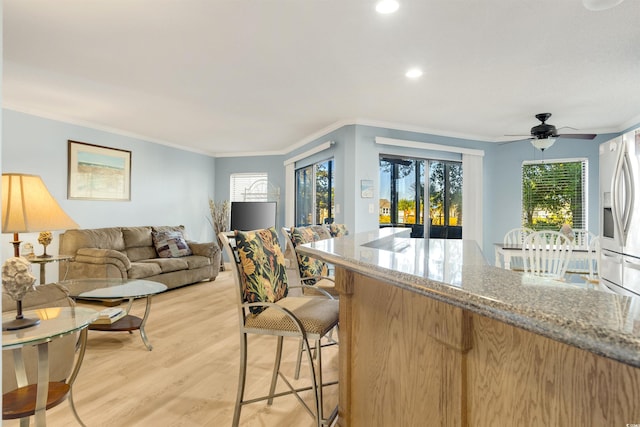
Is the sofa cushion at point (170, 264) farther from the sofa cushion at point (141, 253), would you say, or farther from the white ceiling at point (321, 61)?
the white ceiling at point (321, 61)

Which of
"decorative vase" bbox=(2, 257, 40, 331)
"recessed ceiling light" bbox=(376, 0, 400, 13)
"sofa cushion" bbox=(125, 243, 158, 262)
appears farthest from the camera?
"sofa cushion" bbox=(125, 243, 158, 262)

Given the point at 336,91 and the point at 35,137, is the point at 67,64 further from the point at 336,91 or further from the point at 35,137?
the point at 336,91

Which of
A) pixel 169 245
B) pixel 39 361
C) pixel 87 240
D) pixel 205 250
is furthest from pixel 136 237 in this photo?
pixel 39 361

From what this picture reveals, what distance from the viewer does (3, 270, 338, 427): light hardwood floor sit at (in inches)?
79.0

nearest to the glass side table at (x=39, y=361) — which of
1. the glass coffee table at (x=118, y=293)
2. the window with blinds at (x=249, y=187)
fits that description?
the glass coffee table at (x=118, y=293)

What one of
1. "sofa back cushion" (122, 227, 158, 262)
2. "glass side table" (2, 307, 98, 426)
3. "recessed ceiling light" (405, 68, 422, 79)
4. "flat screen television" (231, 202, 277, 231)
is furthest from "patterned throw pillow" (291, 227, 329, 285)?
"flat screen television" (231, 202, 277, 231)

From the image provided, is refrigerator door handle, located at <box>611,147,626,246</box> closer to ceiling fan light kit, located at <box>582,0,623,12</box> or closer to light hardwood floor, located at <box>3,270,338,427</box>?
ceiling fan light kit, located at <box>582,0,623,12</box>

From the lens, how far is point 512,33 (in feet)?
8.20

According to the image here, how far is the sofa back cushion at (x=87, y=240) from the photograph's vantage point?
4.73m

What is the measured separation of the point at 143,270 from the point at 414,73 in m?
4.14

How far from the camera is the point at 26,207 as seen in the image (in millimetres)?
1770

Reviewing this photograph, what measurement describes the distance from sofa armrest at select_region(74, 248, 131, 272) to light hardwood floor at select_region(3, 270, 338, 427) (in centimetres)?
110

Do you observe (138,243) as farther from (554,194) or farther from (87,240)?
(554,194)

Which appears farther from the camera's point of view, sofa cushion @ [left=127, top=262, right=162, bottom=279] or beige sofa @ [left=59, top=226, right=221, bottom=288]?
sofa cushion @ [left=127, top=262, right=162, bottom=279]
